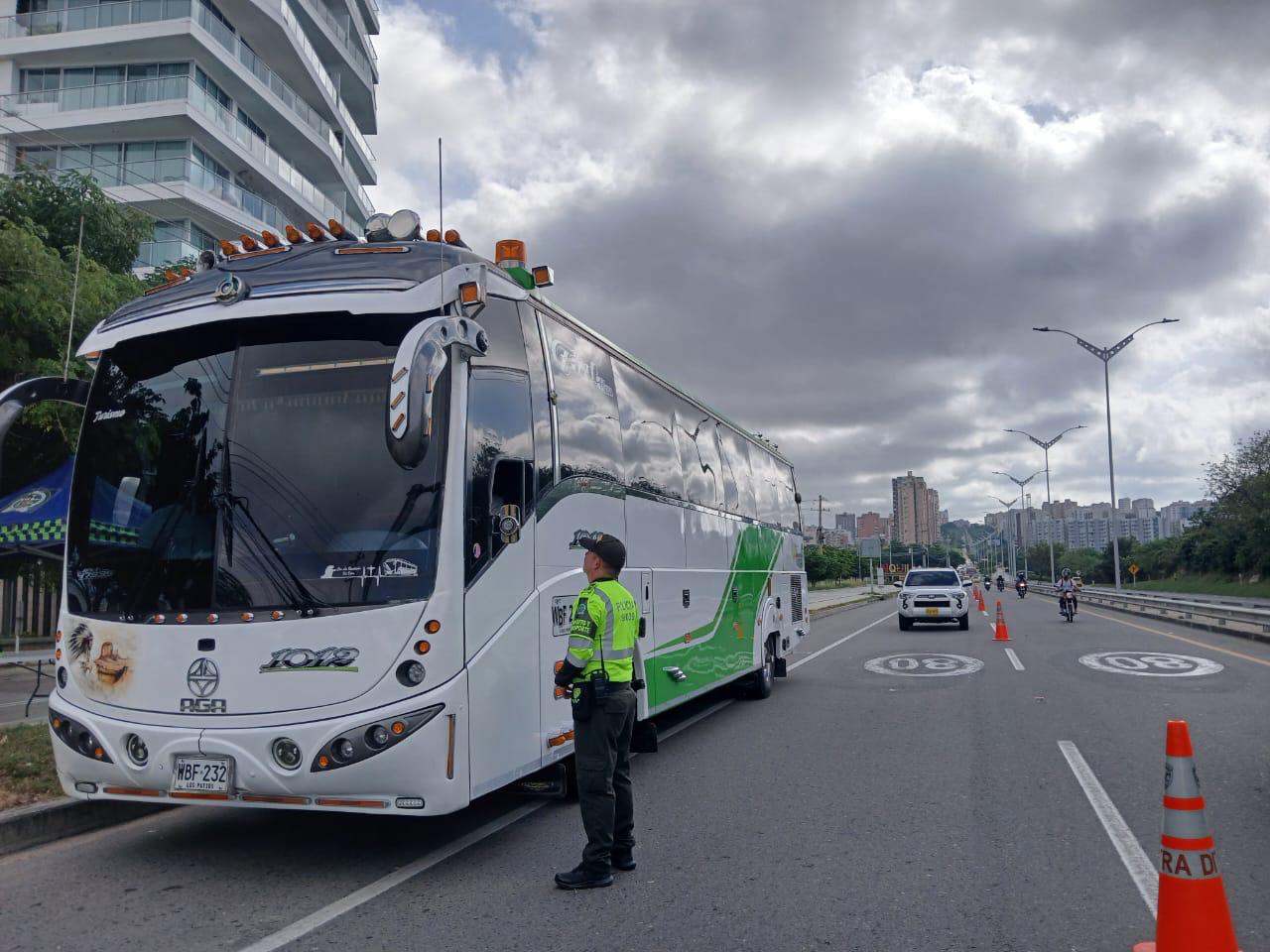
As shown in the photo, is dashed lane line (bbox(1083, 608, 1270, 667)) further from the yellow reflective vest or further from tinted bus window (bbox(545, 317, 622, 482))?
the yellow reflective vest

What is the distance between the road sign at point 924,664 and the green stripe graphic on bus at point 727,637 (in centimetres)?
313

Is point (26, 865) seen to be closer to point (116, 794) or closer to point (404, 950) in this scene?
point (116, 794)

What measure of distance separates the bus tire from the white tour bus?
693 centimetres

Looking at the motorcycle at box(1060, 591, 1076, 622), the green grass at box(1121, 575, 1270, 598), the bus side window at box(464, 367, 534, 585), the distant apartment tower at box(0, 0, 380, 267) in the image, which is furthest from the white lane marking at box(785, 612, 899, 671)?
the green grass at box(1121, 575, 1270, 598)

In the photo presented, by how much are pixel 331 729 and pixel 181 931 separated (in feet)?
3.72

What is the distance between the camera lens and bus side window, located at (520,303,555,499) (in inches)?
270

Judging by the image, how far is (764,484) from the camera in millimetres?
15039

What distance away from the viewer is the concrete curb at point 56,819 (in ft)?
21.3

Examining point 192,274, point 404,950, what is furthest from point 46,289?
point 404,950

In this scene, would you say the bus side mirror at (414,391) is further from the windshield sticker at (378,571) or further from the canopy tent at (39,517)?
the canopy tent at (39,517)

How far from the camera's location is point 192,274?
6605mm

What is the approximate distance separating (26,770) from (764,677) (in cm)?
884

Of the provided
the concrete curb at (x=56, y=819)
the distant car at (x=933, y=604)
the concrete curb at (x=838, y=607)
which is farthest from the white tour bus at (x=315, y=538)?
the concrete curb at (x=838, y=607)

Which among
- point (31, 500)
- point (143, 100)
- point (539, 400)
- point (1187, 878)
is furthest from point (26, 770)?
point (143, 100)
